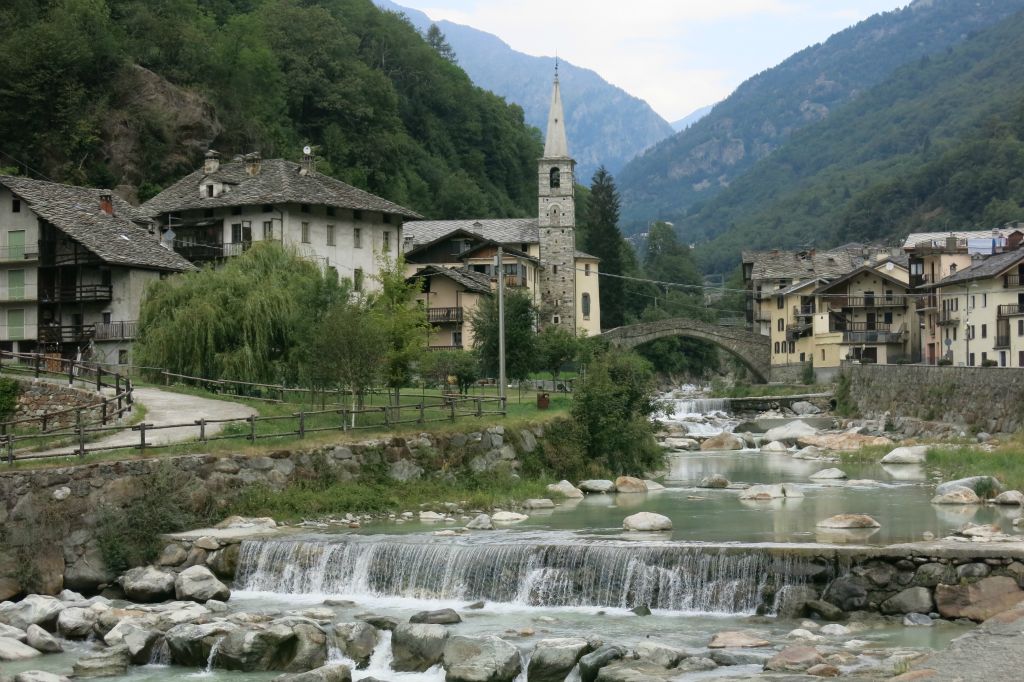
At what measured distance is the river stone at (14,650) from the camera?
24719 millimetres

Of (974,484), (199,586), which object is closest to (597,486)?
(974,484)

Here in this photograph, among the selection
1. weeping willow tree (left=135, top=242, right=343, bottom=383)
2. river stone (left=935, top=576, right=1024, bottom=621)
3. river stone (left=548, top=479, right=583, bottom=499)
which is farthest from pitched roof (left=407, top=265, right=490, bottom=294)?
river stone (left=935, top=576, right=1024, bottom=621)

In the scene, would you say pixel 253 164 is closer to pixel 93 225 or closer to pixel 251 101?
pixel 93 225

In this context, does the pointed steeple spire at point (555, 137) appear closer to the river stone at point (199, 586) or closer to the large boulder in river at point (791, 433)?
the large boulder in river at point (791, 433)

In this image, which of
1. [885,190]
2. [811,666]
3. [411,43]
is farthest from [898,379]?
[885,190]

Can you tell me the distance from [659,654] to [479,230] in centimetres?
8567

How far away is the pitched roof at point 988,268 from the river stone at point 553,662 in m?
64.6

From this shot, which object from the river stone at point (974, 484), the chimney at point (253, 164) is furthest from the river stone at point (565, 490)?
the chimney at point (253, 164)

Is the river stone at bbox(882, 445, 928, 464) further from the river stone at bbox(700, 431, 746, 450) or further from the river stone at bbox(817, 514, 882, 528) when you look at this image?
the river stone at bbox(817, 514, 882, 528)

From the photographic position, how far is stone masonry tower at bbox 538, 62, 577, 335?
105688 millimetres

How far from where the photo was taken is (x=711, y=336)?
111 metres

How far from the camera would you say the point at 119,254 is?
194ft

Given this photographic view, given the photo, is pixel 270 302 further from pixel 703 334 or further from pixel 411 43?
pixel 411 43

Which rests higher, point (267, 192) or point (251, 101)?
point (251, 101)
